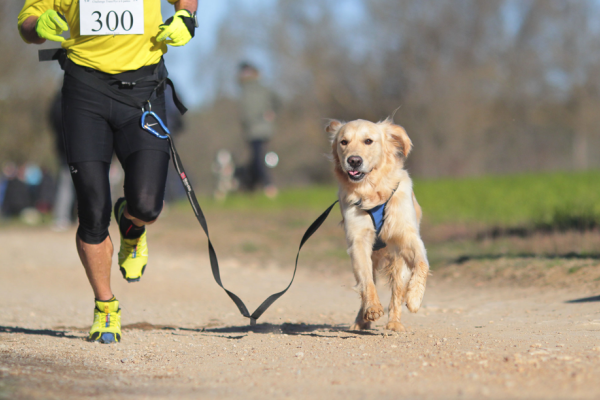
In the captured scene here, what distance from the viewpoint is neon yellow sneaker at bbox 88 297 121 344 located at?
420 cm

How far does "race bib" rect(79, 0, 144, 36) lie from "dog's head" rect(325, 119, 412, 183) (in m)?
1.60

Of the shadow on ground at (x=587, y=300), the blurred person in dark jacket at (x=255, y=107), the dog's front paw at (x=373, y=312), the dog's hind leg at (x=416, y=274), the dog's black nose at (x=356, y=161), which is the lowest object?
the shadow on ground at (x=587, y=300)

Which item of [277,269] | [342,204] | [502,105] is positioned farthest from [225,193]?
[502,105]

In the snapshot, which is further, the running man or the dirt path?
the running man

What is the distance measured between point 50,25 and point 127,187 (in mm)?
1045

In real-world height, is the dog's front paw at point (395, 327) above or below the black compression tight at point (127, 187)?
below

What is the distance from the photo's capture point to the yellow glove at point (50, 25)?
13.2 ft

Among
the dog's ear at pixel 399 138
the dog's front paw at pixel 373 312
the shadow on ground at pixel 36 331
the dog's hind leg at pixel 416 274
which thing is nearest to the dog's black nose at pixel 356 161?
the dog's ear at pixel 399 138

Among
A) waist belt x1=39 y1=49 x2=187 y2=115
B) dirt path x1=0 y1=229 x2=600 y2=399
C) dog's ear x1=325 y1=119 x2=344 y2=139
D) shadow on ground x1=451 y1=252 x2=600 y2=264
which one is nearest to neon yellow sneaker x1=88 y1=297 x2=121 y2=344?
dirt path x1=0 y1=229 x2=600 y2=399

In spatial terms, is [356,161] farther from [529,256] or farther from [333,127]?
[529,256]

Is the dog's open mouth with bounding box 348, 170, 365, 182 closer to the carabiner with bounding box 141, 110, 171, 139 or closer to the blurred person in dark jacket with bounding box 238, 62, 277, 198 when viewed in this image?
the carabiner with bounding box 141, 110, 171, 139

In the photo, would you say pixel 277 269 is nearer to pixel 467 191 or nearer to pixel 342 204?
pixel 342 204

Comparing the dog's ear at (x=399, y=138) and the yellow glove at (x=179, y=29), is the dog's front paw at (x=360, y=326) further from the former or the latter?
the yellow glove at (x=179, y=29)

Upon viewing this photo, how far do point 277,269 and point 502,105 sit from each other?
25.9 m
